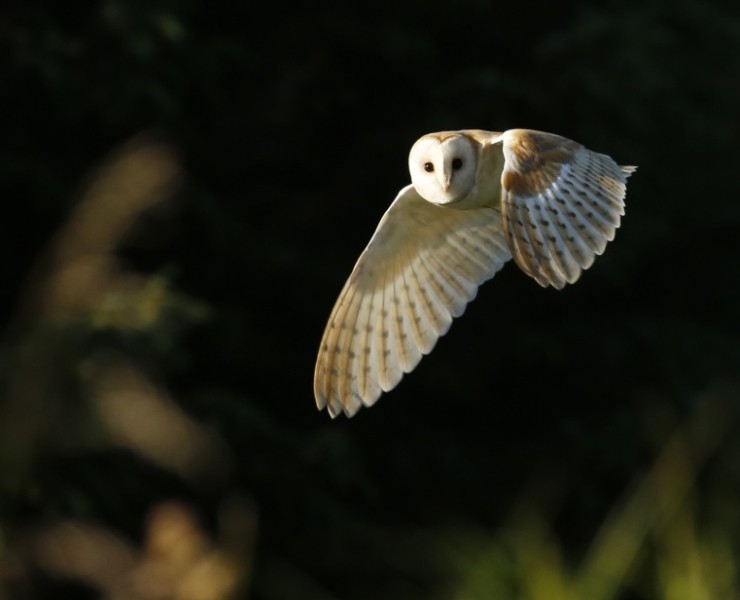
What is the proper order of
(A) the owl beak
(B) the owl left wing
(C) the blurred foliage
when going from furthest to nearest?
(C) the blurred foliage, (A) the owl beak, (B) the owl left wing

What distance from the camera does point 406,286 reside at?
3934mm

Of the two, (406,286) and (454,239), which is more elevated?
(454,239)

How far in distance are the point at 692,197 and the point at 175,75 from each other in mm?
3258

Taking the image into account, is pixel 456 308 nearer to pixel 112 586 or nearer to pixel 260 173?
pixel 112 586

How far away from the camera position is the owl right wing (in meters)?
3.75

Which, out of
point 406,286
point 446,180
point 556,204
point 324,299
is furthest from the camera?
point 324,299

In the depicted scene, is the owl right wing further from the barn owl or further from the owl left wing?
the owl left wing

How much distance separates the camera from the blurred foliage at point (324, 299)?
6180 mm

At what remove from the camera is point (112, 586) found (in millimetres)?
4508

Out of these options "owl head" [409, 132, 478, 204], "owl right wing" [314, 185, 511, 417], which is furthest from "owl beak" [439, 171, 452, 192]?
"owl right wing" [314, 185, 511, 417]

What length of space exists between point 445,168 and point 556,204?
306 mm

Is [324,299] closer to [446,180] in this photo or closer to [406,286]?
[406,286]

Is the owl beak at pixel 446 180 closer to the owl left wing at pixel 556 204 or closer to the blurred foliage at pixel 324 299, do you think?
the owl left wing at pixel 556 204

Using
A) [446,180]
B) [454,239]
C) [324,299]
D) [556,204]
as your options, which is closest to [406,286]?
[454,239]
